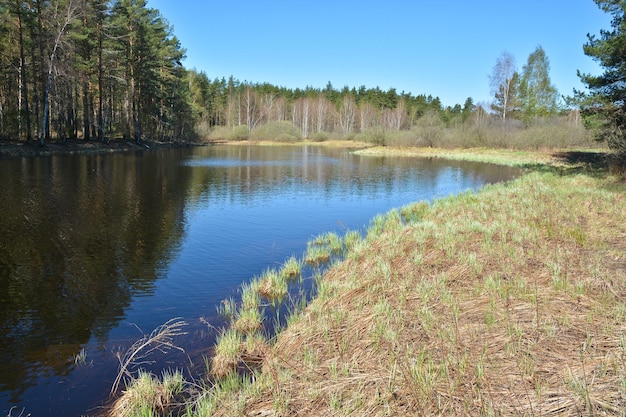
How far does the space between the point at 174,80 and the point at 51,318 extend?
2312 inches

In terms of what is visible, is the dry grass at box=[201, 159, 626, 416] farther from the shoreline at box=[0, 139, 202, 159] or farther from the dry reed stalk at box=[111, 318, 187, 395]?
the shoreline at box=[0, 139, 202, 159]

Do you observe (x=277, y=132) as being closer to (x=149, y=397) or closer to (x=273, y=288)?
(x=273, y=288)

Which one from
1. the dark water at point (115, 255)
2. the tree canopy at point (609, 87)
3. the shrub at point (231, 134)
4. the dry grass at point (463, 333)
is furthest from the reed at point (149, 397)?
the shrub at point (231, 134)

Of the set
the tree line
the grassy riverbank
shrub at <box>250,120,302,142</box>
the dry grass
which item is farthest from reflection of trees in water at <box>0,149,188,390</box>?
shrub at <box>250,120,302,142</box>

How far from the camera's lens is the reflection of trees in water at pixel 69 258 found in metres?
5.72

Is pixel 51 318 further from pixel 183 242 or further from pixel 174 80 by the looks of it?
pixel 174 80

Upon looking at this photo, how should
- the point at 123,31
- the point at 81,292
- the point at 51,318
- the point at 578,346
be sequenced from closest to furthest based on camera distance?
the point at 578,346 < the point at 51,318 < the point at 81,292 < the point at 123,31

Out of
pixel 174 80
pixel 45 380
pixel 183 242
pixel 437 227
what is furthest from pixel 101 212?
pixel 174 80

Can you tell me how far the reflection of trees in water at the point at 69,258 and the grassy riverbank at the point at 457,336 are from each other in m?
2.49

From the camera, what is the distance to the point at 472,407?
3.52m

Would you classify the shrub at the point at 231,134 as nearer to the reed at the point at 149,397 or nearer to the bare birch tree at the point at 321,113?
the bare birch tree at the point at 321,113

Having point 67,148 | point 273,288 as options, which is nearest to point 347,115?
point 67,148

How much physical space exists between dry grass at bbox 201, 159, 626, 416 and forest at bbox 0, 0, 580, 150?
1254 inches

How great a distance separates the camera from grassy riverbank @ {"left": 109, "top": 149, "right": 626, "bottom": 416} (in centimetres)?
365
